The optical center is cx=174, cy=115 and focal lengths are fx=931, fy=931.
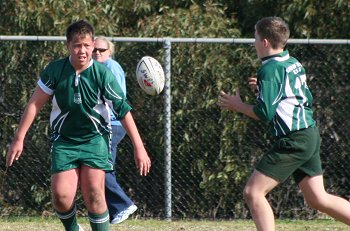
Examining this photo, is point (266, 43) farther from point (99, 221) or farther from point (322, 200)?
point (99, 221)

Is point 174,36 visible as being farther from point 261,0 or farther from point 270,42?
point 270,42

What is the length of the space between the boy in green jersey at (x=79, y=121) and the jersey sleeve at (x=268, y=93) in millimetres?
903

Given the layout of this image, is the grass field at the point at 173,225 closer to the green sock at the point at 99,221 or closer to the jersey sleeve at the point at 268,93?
the green sock at the point at 99,221

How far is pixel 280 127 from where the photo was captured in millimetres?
6531

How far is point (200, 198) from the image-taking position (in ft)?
32.9

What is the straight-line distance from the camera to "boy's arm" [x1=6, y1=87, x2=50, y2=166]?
6582mm

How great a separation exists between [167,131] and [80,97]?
3137 mm

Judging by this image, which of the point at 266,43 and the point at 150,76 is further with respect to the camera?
Answer: the point at 150,76

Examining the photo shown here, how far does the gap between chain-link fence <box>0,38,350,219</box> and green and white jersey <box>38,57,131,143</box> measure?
2976 mm

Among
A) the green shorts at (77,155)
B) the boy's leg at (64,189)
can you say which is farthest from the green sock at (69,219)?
the green shorts at (77,155)

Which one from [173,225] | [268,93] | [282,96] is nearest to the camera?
[268,93]

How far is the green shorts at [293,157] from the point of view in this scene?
6445 mm

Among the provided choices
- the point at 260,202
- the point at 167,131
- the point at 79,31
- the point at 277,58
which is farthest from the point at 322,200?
the point at 167,131

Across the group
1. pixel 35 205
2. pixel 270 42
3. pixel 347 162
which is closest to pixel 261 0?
pixel 347 162
